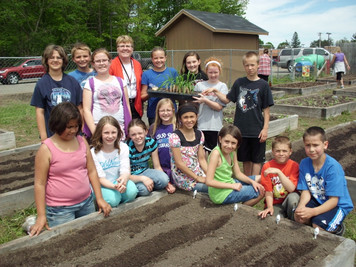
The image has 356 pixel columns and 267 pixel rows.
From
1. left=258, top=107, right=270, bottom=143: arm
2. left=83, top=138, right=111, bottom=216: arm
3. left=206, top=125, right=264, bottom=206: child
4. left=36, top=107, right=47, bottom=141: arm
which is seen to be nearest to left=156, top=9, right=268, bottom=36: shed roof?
left=258, top=107, right=270, bottom=143: arm

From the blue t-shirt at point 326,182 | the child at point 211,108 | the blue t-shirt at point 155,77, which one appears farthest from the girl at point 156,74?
the blue t-shirt at point 326,182

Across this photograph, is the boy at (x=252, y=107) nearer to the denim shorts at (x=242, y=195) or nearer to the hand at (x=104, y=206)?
the denim shorts at (x=242, y=195)

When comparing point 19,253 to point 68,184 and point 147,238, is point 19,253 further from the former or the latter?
point 147,238

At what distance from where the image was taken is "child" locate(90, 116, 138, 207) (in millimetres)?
3363

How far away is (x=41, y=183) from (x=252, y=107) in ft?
8.33

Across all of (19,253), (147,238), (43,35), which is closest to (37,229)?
(19,253)

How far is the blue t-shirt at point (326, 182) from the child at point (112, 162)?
1.75 m

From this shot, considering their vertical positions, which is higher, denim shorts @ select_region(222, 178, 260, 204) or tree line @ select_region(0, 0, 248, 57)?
tree line @ select_region(0, 0, 248, 57)

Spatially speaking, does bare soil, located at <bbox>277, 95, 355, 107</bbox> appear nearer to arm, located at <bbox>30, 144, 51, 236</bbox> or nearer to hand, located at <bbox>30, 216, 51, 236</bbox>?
arm, located at <bbox>30, 144, 51, 236</bbox>

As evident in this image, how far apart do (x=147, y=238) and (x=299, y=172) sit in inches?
63.1

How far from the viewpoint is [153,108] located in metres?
4.55

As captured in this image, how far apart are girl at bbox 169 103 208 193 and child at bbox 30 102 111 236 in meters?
0.96

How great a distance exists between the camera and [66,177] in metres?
2.88

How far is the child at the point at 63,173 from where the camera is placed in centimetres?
273
